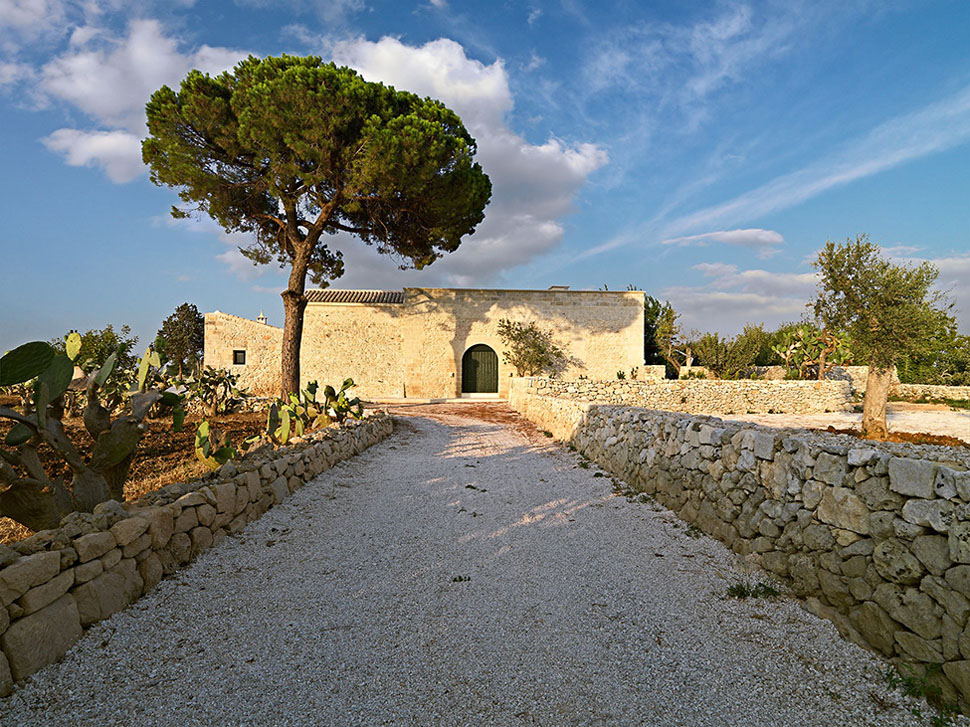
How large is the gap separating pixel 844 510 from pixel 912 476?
0.53m

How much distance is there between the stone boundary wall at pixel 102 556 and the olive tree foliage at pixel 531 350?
709 inches

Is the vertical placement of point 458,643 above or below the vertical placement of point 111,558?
below

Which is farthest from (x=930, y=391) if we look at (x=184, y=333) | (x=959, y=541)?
(x=184, y=333)

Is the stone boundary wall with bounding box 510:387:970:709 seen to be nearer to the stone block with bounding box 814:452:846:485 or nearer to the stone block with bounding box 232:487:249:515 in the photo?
the stone block with bounding box 814:452:846:485

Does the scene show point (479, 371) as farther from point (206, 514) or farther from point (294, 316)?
point (206, 514)

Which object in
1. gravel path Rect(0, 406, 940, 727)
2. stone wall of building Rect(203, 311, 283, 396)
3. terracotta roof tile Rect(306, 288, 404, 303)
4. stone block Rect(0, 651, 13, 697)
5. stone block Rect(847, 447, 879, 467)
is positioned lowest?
gravel path Rect(0, 406, 940, 727)

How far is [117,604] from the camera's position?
9.68 feet

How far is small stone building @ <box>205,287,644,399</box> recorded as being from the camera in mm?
22516

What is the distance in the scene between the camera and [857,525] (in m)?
2.98

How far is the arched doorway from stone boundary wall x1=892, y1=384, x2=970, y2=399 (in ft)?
63.2

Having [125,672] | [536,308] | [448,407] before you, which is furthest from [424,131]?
[125,672]

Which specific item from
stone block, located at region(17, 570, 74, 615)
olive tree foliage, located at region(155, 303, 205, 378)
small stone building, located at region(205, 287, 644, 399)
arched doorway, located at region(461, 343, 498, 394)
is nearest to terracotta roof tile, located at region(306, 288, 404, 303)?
small stone building, located at region(205, 287, 644, 399)

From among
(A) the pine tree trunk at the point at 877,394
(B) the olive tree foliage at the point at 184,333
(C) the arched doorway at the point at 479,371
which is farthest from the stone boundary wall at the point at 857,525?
(B) the olive tree foliage at the point at 184,333

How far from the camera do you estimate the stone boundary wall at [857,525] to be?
7.95ft
